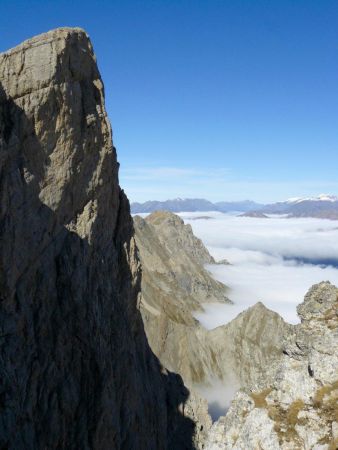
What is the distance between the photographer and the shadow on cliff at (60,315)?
33312 millimetres

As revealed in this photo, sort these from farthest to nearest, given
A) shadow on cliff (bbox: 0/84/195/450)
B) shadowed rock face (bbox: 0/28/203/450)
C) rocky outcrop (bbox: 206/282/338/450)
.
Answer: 1. rocky outcrop (bbox: 206/282/338/450)
2. shadowed rock face (bbox: 0/28/203/450)
3. shadow on cliff (bbox: 0/84/195/450)

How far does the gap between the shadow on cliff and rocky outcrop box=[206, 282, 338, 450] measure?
12561 mm

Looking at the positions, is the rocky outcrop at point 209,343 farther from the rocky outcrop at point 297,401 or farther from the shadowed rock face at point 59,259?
the rocky outcrop at point 297,401

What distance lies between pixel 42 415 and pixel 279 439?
823 inches

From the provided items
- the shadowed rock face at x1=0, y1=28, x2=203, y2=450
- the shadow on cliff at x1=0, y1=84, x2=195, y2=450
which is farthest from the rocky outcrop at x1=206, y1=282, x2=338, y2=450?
the shadowed rock face at x1=0, y1=28, x2=203, y2=450

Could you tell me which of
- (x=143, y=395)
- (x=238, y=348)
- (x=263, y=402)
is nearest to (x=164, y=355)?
(x=238, y=348)

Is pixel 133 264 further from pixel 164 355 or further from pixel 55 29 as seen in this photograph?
pixel 164 355

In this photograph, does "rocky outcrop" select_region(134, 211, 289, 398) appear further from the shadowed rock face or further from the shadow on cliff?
the shadowed rock face

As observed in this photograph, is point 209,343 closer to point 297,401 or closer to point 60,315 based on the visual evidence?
point 297,401

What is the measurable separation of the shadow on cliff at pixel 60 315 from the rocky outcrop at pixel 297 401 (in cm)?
1256

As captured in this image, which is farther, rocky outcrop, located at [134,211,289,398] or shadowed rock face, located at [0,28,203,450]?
rocky outcrop, located at [134,211,289,398]

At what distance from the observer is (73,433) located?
4081cm

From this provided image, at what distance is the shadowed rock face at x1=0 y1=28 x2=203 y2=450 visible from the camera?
33.8m

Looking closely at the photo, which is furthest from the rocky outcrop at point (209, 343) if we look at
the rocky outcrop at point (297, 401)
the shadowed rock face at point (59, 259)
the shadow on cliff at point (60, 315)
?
the rocky outcrop at point (297, 401)
